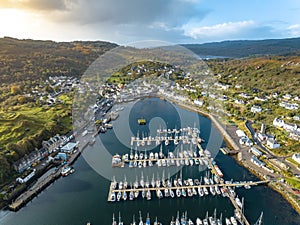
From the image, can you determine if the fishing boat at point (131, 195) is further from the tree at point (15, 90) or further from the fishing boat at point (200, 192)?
the tree at point (15, 90)

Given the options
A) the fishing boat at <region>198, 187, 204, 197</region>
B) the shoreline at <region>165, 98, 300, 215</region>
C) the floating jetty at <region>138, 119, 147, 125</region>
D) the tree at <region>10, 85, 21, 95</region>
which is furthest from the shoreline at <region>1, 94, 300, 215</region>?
the tree at <region>10, 85, 21, 95</region>

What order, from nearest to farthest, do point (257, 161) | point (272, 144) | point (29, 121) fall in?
1. point (257, 161)
2. point (272, 144)
3. point (29, 121)

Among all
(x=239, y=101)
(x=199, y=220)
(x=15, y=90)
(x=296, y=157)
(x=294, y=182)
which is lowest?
(x=199, y=220)

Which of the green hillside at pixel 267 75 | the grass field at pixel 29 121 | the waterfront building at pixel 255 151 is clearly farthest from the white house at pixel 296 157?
the green hillside at pixel 267 75

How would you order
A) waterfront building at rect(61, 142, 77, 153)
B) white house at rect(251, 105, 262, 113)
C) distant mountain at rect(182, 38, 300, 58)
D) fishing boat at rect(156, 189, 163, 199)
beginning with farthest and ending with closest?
1. distant mountain at rect(182, 38, 300, 58)
2. white house at rect(251, 105, 262, 113)
3. waterfront building at rect(61, 142, 77, 153)
4. fishing boat at rect(156, 189, 163, 199)

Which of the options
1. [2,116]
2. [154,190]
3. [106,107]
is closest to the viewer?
[154,190]

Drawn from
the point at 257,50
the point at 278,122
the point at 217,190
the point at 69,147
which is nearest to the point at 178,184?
the point at 217,190

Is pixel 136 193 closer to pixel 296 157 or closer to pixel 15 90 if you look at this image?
pixel 296 157

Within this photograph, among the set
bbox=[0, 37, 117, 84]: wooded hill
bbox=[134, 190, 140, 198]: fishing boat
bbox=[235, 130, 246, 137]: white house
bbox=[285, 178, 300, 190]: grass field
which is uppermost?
bbox=[0, 37, 117, 84]: wooded hill

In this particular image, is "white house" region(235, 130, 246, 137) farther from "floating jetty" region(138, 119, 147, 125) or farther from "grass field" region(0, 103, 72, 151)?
"grass field" region(0, 103, 72, 151)

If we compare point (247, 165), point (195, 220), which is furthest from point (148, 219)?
point (247, 165)

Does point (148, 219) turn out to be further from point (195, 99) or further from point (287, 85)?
point (287, 85)
